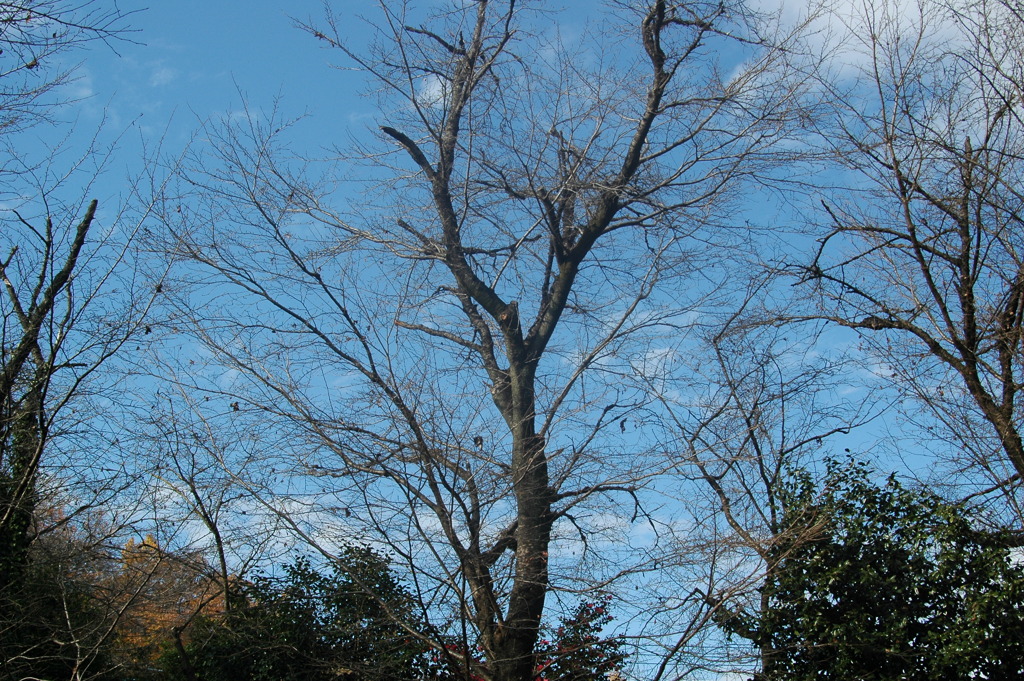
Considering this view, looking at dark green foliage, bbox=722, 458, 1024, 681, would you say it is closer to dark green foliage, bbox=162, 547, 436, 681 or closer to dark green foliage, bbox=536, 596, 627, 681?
dark green foliage, bbox=536, 596, 627, 681

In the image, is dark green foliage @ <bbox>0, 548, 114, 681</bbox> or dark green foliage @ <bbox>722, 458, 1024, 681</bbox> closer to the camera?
dark green foliage @ <bbox>722, 458, 1024, 681</bbox>

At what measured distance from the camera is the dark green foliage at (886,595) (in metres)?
6.48

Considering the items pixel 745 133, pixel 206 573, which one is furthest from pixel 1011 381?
pixel 206 573

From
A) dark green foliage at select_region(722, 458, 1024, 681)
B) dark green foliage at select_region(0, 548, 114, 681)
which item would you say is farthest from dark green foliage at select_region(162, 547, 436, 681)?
dark green foliage at select_region(722, 458, 1024, 681)

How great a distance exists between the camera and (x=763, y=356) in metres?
9.22

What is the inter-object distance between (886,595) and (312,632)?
Result: 16.8 ft

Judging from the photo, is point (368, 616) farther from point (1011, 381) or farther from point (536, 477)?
point (1011, 381)

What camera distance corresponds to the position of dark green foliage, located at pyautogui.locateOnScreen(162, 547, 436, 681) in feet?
23.2

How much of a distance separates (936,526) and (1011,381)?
170cm

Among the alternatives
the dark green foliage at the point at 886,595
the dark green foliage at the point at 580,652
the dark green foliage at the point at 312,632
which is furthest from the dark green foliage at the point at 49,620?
the dark green foliage at the point at 886,595

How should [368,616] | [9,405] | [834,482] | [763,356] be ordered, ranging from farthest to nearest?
[763,356] → [834,482] → [368,616] → [9,405]

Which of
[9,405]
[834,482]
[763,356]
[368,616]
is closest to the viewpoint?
[9,405]

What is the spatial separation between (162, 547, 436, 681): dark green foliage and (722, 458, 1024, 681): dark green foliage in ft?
9.99

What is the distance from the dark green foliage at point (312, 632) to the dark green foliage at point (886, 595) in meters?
3.05
